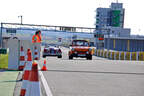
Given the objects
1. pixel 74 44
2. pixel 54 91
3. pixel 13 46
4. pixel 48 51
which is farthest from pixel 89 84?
pixel 48 51

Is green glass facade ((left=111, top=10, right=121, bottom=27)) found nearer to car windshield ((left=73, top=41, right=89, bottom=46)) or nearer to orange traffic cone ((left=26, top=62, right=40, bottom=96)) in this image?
car windshield ((left=73, top=41, right=89, bottom=46))

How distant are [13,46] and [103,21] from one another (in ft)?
381

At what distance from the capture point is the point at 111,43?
6328 cm

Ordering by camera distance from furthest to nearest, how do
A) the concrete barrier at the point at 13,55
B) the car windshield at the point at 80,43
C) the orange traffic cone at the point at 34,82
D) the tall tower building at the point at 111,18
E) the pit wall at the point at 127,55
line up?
the tall tower building at the point at 111,18
the pit wall at the point at 127,55
the car windshield at the point at 80,43
the concrete barrier at the point at 13,55
the orange traffic cone at the point at 34,82

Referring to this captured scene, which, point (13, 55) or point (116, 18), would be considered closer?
point (13, 55)

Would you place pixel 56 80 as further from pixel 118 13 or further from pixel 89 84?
pixel 118 13

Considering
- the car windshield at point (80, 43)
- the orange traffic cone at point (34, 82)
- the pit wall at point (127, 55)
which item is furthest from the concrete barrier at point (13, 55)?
the pit wall at point (127, 55)

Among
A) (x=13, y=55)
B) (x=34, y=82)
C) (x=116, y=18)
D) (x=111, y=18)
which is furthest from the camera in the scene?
(x=111, y=18)

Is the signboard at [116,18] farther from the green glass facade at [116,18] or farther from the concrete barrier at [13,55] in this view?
the concrete barrier at [13,55]

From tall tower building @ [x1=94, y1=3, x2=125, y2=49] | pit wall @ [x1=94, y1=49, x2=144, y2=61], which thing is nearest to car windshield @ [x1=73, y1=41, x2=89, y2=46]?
pit wall @ [x1=94, y1=49, x2=144, y2=61]

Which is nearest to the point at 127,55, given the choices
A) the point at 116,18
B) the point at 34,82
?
the point at 34,82

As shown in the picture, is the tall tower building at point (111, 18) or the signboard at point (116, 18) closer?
the signboard at point (116, 18)

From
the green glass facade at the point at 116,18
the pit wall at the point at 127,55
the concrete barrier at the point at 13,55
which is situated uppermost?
the green glass facade at the point at 116,18

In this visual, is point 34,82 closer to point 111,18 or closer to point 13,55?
point 13,55
